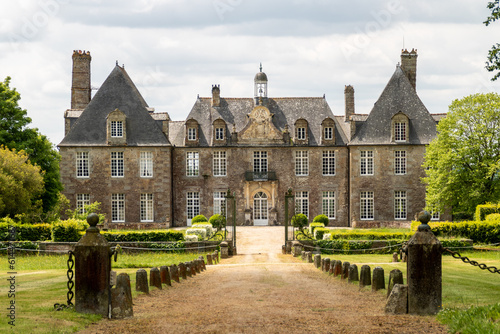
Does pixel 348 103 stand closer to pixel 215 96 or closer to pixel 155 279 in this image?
pixel 215 96

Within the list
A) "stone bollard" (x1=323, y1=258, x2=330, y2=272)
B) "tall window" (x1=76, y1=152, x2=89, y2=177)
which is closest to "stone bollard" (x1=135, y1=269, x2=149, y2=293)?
"stone bollard" (x1=323, y1=258, x2=330, y2=272)

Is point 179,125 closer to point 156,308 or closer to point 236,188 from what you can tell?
point 236,188

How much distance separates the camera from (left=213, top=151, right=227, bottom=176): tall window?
154ft

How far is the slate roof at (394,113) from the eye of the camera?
45688 millimetres

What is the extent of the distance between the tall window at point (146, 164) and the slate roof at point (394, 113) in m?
14.0

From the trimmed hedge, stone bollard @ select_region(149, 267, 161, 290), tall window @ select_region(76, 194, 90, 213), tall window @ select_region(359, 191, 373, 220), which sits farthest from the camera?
tall window @ select_region(359, 191, 373, 220)

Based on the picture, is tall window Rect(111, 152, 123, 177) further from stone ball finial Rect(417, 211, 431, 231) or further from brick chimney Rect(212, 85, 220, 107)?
stone ball finial Rect(417, 211, 431, 231)

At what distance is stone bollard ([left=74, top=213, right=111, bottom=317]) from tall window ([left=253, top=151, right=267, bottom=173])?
3687cm

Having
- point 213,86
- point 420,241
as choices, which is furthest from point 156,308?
point 213,86

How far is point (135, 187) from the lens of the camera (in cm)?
4553

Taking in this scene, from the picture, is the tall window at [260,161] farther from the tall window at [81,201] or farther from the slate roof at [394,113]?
the tall window at [81,201]

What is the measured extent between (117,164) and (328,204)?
15.0 metres

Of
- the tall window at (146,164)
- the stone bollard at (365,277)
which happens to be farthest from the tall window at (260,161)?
the stone bollard at (365,277)

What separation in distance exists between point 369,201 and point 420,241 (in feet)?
118
